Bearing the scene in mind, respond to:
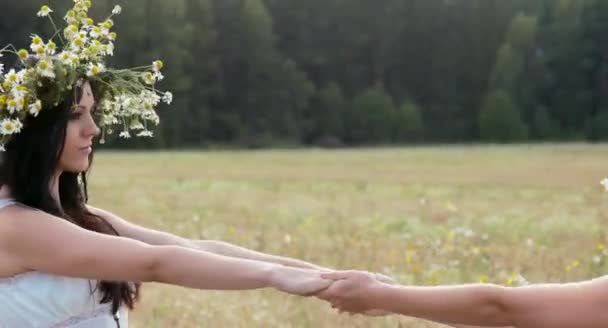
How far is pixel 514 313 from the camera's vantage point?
3834 mm

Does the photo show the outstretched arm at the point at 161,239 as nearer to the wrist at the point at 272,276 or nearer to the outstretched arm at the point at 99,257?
the wrist at the point at 272,276

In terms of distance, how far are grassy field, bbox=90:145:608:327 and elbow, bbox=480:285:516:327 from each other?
2.49m

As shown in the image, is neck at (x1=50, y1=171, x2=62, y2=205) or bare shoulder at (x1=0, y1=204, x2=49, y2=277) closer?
bare shoulder at (x1=0, y1=204, x2=49, y2=277)

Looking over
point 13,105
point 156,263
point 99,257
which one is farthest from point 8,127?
point 156,263

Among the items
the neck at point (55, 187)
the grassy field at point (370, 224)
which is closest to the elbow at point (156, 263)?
the neck at point (55, 187)

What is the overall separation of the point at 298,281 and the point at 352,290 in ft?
0.73

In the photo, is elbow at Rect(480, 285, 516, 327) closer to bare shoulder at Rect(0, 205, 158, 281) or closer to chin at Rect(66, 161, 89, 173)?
bare shoulder at Rect(0, 205, 158, 281)

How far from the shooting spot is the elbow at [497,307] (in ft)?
12.6

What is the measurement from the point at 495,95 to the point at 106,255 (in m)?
89.1

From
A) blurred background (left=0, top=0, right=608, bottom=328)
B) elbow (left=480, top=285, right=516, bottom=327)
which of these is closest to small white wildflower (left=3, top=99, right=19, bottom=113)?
elbow (left=480, top=285, right=516, bottom=327)

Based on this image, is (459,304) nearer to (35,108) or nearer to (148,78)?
(35,108)

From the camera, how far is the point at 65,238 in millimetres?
4082

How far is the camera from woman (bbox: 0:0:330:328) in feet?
13.4

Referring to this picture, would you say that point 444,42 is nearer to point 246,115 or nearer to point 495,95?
point 495,95
